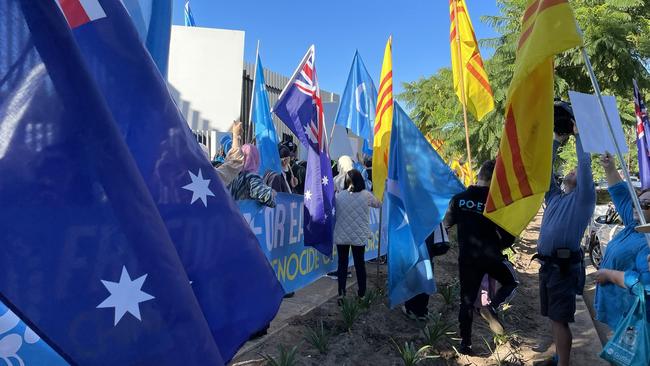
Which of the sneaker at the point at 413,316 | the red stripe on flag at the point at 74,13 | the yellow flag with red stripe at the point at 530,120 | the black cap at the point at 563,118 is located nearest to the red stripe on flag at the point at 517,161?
the yellow flag with red stripe at the point at 530,120

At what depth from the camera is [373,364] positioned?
4258mm

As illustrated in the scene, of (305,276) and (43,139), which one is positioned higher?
(43,139)

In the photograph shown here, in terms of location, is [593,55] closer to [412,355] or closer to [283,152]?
[283,152]

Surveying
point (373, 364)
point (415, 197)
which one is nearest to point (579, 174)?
point (415, 197)

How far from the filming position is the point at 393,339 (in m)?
4.73

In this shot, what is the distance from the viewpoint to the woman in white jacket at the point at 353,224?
589cm

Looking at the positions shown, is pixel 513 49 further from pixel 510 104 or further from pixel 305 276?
pixel 510 104

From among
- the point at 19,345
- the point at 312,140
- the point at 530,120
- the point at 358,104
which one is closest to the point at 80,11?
the point at 19,345

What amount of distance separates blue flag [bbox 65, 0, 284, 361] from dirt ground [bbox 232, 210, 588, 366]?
2.35 meters

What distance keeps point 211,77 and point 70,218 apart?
2.64 meters

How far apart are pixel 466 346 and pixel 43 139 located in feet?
14.0

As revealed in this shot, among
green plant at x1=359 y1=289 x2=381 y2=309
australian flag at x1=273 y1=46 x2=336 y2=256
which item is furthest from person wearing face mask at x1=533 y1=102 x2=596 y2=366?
australian flag at x1=273 y1=46 x2=336 y2=256

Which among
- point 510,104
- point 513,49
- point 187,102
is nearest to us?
point 510,104

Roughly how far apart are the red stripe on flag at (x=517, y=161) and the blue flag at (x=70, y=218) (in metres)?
2.14
